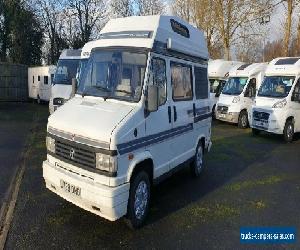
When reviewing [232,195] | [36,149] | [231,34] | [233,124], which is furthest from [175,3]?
[232,195]

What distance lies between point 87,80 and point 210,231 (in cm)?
320

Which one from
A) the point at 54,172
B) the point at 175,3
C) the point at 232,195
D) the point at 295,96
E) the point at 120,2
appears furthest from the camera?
the point at 120,2

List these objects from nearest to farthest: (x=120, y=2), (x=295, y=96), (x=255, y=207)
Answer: (x=255, y=207)
(x=295, y=96)
(x=120, y=2)

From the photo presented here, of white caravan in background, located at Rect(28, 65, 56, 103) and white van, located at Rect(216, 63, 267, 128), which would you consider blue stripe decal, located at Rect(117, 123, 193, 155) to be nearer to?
white van, located at Rect(216, 63, 267, 128)

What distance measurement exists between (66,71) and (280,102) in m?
10.2

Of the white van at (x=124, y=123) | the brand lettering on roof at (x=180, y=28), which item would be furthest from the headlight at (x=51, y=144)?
the brand lettering on roof at (x=180, y=28)

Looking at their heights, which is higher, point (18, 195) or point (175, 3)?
point (175, 3)

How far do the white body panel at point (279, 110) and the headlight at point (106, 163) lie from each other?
10.6 m

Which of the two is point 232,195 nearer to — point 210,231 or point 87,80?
point 210,231

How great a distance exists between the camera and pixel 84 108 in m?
6.11

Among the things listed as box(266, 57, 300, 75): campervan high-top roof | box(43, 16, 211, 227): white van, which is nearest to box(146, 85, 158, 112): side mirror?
box(43, 16, 211, 227): white van

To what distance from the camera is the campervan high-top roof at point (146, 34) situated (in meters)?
6.40

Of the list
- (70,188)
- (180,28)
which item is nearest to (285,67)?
(180,28)

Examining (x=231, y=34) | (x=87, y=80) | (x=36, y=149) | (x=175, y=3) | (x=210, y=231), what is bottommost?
(x=210, y=231)
